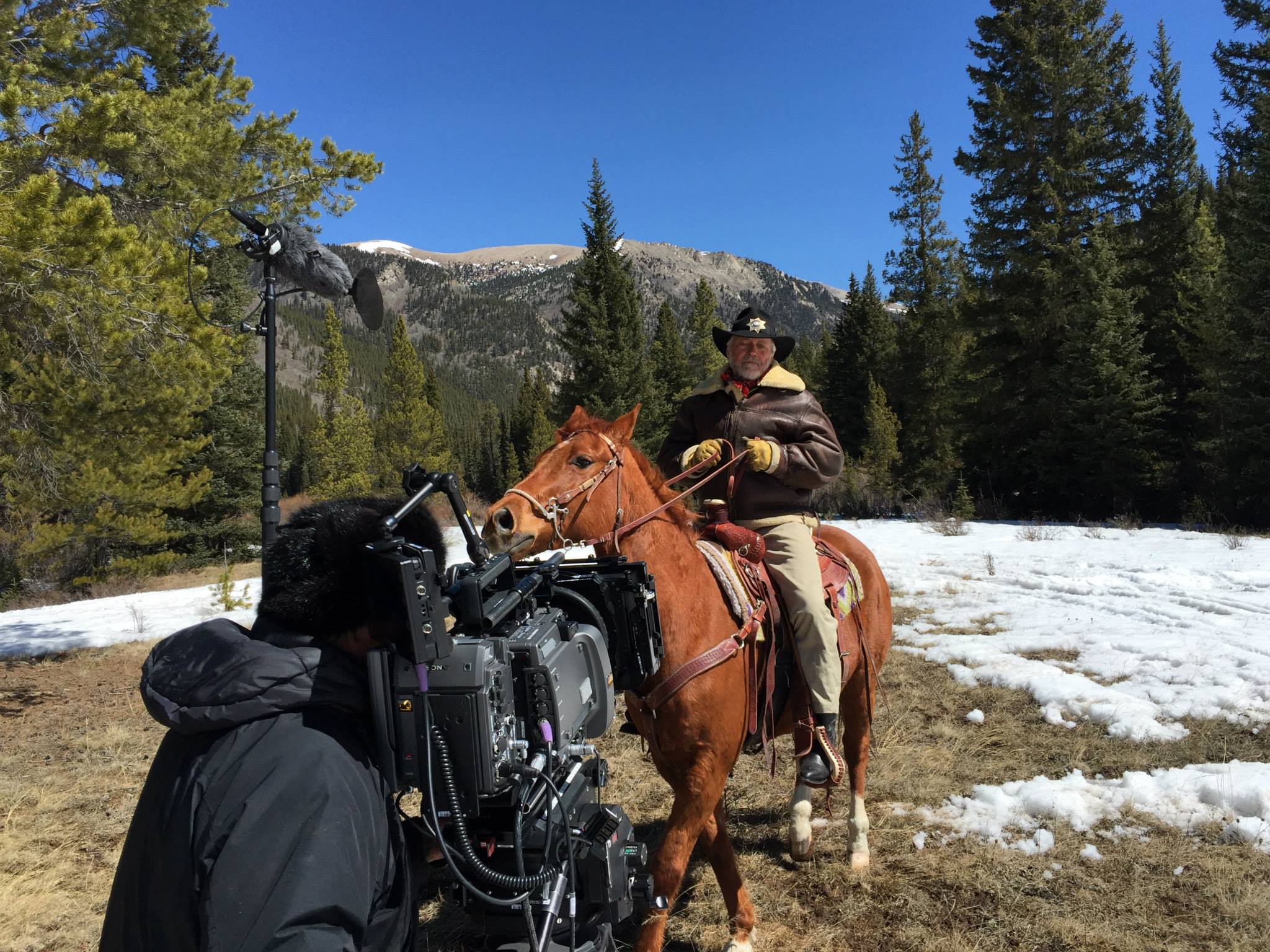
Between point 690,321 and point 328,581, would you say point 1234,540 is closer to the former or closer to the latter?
point 328,581

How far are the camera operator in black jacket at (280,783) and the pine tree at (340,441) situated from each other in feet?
97.6

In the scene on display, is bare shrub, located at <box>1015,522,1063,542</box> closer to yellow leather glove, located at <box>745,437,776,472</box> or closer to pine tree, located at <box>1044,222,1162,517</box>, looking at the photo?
pine tree, located at <box>1044,222,1162,517</box>

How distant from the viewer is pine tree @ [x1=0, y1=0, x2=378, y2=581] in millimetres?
5379

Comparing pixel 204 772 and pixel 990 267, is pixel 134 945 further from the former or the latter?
pixel 990 267

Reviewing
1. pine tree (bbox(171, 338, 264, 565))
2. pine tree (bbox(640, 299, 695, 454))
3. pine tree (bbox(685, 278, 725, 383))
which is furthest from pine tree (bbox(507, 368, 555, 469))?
pine tree (bbox(171, 338, 264, 565))

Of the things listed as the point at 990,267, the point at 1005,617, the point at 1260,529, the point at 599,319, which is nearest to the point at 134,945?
the point at 1005,617

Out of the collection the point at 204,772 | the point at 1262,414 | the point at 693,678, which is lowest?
the point at 693,678

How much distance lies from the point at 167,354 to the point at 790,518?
6.00 m

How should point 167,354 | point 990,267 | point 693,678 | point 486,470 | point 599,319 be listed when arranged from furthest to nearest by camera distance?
point 486,470 → point 599,319 → point 990,267 → point 167,354 → point 693,678

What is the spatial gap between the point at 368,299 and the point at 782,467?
182 inches

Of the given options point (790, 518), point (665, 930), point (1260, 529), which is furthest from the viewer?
point (1260, 529)

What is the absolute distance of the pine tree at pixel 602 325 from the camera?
92.3ft

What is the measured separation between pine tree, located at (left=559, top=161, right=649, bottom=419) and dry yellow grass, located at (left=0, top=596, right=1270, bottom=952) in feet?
75.3

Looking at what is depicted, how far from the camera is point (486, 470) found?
7244cm
